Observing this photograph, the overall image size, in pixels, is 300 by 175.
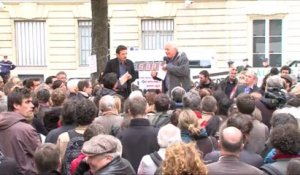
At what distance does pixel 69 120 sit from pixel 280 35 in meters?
22.9

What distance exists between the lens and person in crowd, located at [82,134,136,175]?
16.5 ft

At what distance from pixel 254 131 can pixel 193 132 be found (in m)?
0.96

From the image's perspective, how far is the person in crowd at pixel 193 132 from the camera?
21.0ft

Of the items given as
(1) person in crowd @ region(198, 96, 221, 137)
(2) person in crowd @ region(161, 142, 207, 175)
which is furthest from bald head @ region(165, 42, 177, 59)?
(2) person in crowd @ region(161, 142, 207, 175)

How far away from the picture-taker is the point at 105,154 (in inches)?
199

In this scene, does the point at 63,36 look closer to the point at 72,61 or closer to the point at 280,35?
the point at 72,61

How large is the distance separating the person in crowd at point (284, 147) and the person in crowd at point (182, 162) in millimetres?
938

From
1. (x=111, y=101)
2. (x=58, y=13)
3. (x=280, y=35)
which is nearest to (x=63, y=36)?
(x=58, y=13)

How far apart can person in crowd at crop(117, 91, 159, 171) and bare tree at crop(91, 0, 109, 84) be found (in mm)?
8337

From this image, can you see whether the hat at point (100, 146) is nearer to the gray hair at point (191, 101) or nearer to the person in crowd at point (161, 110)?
the person in crowd at point (161, 110)

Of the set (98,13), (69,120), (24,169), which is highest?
(98,13)

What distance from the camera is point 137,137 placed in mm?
6695

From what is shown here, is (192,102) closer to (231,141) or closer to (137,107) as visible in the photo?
(137,107)

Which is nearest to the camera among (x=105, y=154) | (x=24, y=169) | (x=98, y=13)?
(x=105, y=154)
